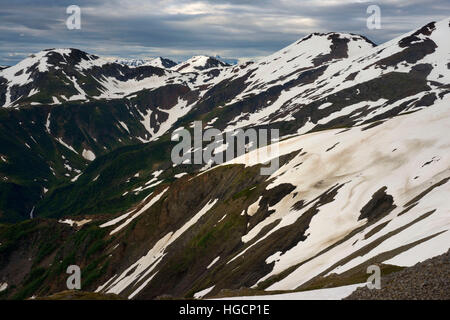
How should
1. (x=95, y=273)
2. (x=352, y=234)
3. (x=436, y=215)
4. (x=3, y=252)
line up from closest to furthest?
(x=436, y=215)
(x=352, y=234)
(x=95, y=273)
(x=3, y=252)

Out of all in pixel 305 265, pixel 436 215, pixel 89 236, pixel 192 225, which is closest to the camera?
pixel 436 215

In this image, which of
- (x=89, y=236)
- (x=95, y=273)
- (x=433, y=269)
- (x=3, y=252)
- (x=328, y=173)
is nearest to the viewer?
(x=433, y=269)

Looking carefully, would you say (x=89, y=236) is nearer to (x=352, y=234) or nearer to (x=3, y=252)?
(x=3, y=252)

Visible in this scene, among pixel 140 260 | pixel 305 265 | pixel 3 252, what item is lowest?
pixel 3 252

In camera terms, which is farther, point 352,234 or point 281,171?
point 281,171

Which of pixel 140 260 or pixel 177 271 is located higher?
pixel 177 271

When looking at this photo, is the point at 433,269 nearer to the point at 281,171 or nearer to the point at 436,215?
the point at 436,215

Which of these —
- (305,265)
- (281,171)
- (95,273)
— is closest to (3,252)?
(95,273)

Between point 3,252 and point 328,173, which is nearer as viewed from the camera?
point 328,173
